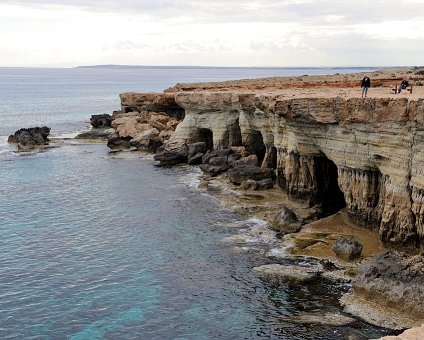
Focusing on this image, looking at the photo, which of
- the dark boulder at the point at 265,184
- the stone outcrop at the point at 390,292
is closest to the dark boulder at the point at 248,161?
the dark boulder at the point at 265,184

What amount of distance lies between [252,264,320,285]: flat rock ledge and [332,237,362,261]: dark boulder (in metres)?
2.22

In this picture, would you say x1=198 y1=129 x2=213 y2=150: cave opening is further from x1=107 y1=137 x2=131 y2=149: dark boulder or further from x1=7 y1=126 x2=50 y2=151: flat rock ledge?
x1=7 y1=126 x2=50 y2=151: flat rock ledge

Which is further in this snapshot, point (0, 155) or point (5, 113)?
point (5, 113)

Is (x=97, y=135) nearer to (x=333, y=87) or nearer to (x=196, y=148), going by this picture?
(x=196, y=148)

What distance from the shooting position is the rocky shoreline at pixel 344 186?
26.8 meters

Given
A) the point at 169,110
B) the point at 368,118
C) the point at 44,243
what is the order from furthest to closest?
the point at 169,110
the point at 44,243
the point at 368,118

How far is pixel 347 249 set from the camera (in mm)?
31969

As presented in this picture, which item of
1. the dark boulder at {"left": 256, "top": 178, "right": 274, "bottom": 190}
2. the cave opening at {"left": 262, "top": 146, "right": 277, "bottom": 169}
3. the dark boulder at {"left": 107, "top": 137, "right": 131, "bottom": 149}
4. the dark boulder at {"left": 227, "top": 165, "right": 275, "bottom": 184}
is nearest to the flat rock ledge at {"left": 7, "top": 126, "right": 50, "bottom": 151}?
the dark boulder at {"left": 107, "top": 137, "right": 131, "bottom": 149}

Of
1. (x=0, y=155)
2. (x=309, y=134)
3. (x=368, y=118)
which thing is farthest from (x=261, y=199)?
(x=0, y=155)

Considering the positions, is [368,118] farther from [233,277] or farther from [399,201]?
[233,277]

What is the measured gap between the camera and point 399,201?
31875mm

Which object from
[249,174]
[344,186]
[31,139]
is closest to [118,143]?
[31,139]

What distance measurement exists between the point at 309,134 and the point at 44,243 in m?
19.2

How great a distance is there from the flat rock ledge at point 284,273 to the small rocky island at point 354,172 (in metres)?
0.23
